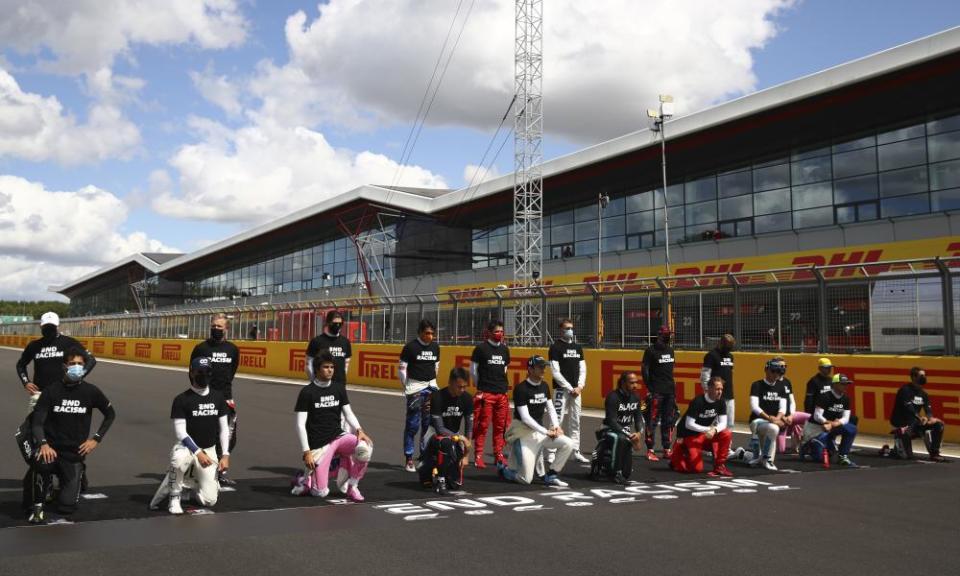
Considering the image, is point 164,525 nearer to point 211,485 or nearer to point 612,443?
point 211,485

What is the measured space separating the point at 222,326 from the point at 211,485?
2147 mm

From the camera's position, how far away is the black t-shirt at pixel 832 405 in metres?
10.3

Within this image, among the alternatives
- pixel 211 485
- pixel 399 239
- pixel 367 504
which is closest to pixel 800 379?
pixel 367 504

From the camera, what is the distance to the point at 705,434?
9.32 metres

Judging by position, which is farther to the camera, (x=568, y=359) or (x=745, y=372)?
(x=745, y=372)

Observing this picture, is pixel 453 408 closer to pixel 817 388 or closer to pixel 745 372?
pixel 817 388

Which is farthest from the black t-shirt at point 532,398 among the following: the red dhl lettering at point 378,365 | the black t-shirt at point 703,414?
the red dhl lettering at point 378,365

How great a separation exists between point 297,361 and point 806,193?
20412mm

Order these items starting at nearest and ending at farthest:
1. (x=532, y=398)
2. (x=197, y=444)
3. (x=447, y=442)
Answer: (x=197, y=444), (x=447, y=442), (x=532, y=398)

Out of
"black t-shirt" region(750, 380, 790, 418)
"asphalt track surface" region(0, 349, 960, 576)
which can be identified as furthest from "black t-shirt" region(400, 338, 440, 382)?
"black t-shirt" region(750, 380, 790, 418)

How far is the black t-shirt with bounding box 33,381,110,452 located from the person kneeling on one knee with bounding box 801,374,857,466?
8.53 meters

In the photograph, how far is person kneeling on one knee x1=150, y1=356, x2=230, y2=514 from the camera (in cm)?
674

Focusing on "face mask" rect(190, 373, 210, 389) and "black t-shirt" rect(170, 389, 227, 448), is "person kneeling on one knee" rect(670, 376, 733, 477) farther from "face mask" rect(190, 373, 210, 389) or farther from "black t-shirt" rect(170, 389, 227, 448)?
"face mask" rect(190, 373, 210, 389)

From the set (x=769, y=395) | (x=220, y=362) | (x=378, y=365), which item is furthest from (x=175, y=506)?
(x=378, y=365)
